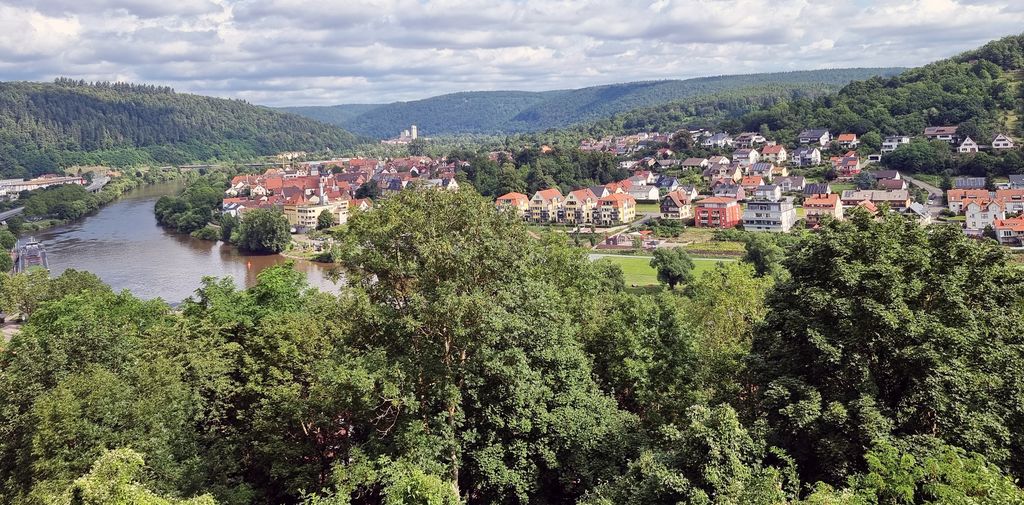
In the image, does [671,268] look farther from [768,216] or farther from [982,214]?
[982,214]

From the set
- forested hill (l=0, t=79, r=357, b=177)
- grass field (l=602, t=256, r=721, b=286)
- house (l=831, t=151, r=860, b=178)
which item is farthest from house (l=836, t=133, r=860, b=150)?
forested hill (l=0, t=79, r=357, b=177)

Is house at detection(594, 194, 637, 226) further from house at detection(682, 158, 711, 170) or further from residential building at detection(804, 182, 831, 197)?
house at detection(682, 158, 711, 170)

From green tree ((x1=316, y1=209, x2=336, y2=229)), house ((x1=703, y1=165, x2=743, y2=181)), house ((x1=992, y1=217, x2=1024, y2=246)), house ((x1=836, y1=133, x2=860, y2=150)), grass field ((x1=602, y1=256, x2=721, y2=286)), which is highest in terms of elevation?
house ((x1=836, y1=133, x2=860, y2=150))

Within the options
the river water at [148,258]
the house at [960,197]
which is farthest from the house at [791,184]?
the river water at [148,258]

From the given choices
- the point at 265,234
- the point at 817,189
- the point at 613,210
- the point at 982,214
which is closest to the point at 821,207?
the point at 817,189

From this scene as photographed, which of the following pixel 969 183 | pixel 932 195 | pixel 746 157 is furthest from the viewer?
pixel 746 157

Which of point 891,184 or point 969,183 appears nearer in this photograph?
point 969,183

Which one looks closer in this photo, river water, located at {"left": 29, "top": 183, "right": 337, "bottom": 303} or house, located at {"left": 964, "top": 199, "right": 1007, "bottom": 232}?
river water, located at {"left": 29, "top": 183, "right": 337, "bottom": 303}
